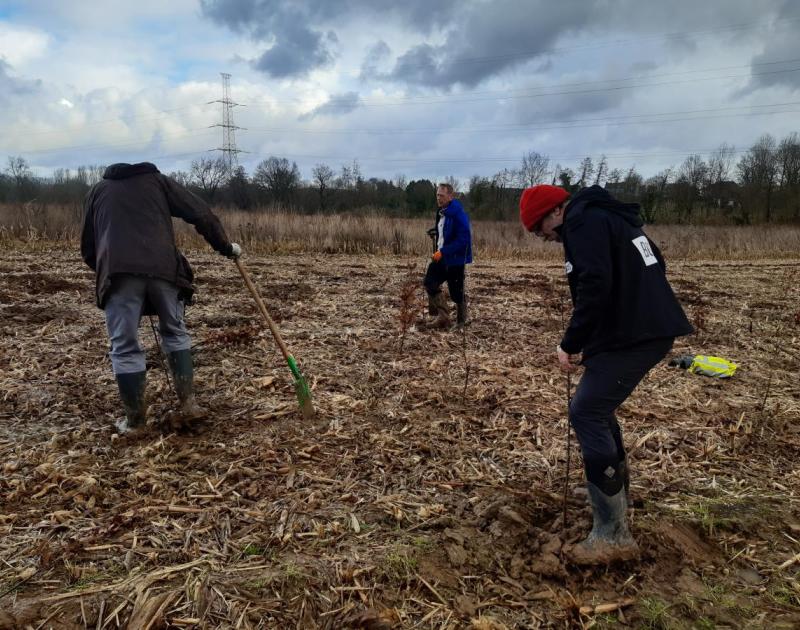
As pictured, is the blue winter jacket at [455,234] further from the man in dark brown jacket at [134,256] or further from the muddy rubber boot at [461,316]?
the man in dark brown jacket at [134,256]

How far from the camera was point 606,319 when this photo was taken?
2418mm

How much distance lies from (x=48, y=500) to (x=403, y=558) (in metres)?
1.97

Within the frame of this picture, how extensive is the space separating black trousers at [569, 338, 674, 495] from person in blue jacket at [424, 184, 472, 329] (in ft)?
12.9

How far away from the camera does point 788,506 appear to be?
121 inches

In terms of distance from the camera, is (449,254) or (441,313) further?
(441,313)

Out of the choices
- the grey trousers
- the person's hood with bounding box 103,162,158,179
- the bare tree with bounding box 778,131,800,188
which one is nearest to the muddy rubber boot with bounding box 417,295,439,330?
the grey trousers

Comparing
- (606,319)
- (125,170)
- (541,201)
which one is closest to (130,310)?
(125,170)

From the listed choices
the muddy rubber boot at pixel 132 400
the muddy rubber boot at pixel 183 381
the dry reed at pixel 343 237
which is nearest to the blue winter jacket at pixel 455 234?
the muddy rubber boot at pixel 183 381

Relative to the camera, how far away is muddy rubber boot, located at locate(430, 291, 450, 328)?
691cm

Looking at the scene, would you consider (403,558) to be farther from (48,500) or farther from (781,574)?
(48,500)

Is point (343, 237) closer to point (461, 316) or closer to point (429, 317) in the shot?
point (429, 317)

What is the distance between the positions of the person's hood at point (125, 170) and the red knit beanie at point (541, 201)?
259 centimetres

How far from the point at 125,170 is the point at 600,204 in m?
3.00

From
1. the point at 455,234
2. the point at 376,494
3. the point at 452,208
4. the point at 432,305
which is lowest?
the point at 376,494
